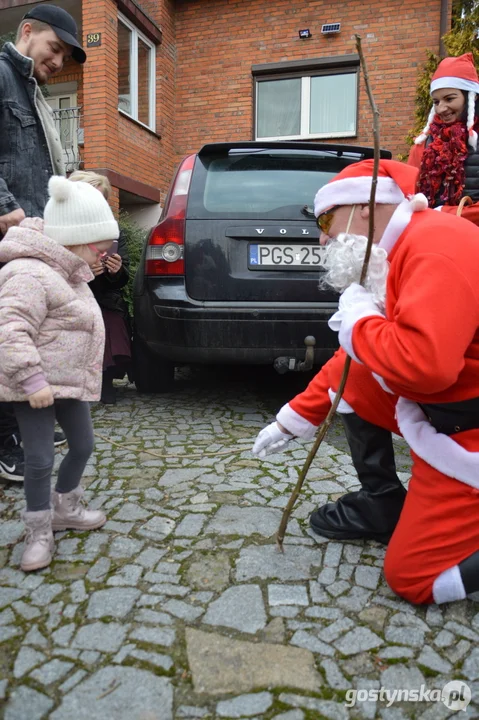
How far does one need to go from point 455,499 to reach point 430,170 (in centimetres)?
211

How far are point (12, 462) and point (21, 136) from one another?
1.56 m

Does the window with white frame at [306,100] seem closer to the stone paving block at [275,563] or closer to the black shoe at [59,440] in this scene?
the black shoe at [59,440]

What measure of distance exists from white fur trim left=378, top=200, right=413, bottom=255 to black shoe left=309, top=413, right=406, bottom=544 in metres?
0.66

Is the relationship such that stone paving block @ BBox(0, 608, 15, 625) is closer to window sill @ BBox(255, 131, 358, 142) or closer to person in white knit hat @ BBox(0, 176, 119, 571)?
person in white knit hat @ BBox(0, 176, 119, 571)

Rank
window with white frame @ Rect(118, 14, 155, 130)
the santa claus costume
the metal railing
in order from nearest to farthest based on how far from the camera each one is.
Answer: the santa claus costume, the metal railing, window with white frame @ Rect(118, 14, 155, 130)

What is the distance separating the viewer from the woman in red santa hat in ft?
10.2

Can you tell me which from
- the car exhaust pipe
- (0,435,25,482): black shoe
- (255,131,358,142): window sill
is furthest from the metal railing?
(0,435,25,482): black shoe

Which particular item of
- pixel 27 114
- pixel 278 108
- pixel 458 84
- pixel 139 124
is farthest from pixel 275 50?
pixel 27 114

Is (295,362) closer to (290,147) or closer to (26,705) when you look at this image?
(290,147)

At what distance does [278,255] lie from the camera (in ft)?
11.3

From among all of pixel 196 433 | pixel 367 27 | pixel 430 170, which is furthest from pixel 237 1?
pixel 196 433

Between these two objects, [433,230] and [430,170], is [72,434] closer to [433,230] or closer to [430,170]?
[433,230]

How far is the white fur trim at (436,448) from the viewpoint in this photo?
1.70 metres

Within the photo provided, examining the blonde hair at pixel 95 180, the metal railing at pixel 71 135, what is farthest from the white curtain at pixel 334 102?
the blonde hair at pixel 95 180
